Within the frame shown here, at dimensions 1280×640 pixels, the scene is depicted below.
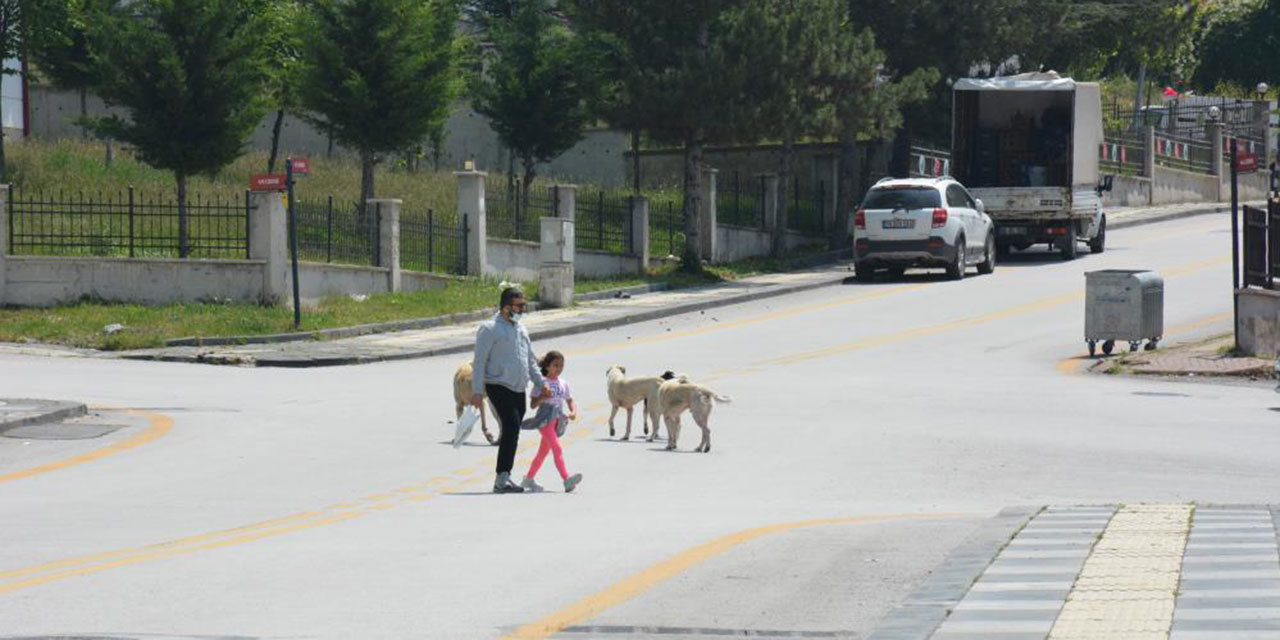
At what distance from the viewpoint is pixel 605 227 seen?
44.2 m

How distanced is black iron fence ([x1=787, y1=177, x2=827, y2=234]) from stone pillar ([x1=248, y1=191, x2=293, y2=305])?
20046mm

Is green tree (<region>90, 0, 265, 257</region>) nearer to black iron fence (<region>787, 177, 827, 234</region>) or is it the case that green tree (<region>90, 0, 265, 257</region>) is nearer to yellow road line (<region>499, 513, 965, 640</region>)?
black iron fence (<region>787, 177, 827, 234</region>)

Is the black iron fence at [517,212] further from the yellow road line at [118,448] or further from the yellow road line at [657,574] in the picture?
the yellow road line at [657,574]

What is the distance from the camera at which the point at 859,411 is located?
71.9ft

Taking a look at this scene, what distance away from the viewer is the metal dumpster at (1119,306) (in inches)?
1109

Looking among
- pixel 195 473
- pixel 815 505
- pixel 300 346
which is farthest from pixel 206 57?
pixel 815 505

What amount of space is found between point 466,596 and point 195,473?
22.7 ft

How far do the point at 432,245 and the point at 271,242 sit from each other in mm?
5691

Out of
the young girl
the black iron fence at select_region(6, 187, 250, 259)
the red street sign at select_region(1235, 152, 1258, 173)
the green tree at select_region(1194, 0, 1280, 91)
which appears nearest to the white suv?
the red street sign at select_region(1235, 152, 1258, 173)

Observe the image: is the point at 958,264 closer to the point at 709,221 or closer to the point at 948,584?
the point at 709,221

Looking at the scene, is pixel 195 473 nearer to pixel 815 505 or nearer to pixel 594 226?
pixel 815 505

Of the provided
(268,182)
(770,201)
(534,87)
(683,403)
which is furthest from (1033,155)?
(683,403)

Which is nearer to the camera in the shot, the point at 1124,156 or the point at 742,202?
the point at 742,202

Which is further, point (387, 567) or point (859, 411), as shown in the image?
point (859, 411)
